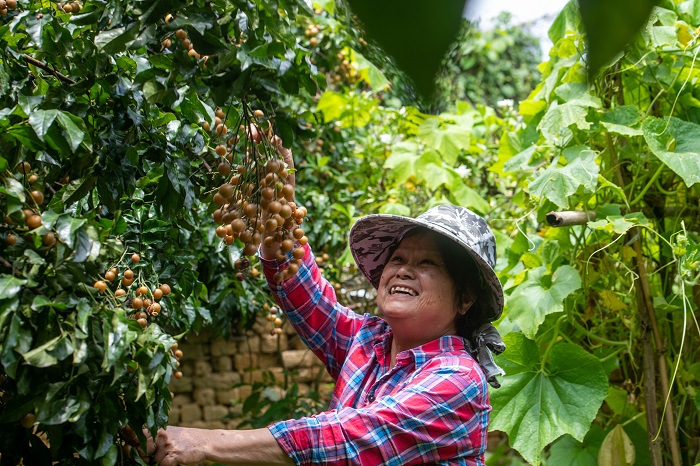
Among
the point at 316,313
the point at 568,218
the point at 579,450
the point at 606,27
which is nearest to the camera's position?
the point at 606,27

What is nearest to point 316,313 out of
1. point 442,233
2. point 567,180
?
point 442,233

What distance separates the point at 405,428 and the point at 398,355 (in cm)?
27

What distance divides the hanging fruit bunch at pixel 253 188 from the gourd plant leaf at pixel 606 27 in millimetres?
1087

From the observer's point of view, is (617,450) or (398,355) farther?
(617,450)

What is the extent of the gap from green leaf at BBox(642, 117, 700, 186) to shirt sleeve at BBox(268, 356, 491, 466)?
952 millimetres

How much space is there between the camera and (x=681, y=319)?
2.55 m

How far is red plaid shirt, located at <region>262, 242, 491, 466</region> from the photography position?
1585 millimetres

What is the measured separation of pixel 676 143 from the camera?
238cm

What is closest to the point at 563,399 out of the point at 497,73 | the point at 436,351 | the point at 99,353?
the point at 436,351

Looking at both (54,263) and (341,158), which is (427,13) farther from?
(341,158)

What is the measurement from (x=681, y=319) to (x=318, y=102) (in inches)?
72.8

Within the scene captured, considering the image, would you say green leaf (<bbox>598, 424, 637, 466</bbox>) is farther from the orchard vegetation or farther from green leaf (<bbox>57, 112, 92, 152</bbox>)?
green leaf (<bbox>57, 112, 92, 152</bbox>)

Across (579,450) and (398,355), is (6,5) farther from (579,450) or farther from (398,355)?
(579,450)

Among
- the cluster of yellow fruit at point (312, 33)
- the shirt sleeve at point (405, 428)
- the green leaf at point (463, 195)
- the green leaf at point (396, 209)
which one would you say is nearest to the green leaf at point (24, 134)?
the shirt sleeve at point (405, 428)
